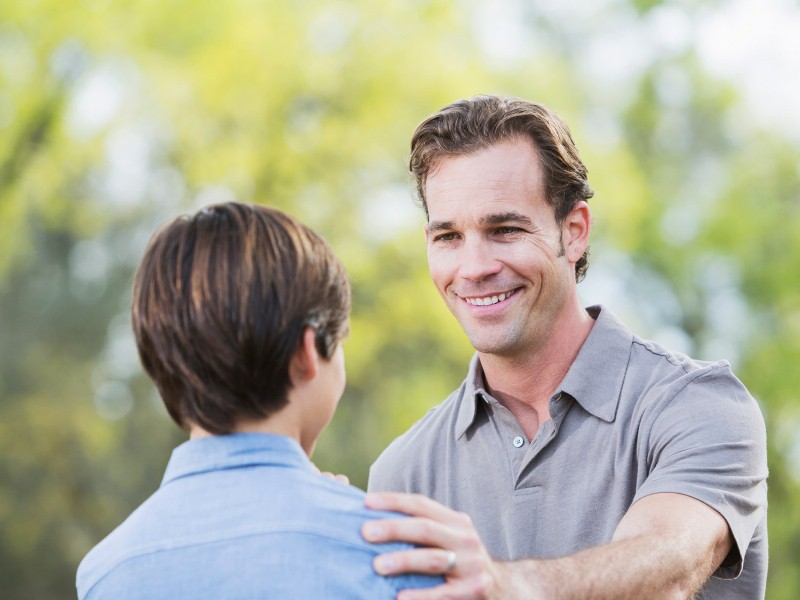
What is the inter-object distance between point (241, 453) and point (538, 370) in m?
1.56

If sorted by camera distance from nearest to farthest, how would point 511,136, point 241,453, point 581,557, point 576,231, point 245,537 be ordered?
point 245,537, point 241,453, point 581,557, point 511,136, point 576,231

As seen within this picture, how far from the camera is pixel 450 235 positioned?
11.2 feet

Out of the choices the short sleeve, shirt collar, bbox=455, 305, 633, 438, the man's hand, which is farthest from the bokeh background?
the man's hand

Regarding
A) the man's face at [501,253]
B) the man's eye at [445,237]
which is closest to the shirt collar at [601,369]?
the man's face at [501,253]

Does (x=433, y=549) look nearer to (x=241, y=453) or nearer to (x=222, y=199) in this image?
(x=241, y=453)

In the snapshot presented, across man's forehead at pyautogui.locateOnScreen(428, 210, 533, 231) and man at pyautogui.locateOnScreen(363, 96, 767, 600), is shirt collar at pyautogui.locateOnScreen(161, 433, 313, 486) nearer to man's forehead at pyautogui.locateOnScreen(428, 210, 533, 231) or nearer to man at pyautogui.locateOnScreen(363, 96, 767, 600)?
man at pyautogui.locateOnScreen(363, 96, 767, 600)

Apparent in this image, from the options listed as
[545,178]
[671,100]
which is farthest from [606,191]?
[545,178]

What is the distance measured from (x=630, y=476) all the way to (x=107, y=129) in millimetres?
13538

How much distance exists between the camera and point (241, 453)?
6.38 ft

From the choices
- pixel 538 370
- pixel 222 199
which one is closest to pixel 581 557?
pixel 538 370

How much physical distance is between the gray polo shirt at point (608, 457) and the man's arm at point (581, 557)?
8 centimetres

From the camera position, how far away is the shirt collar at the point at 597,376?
3096 millimetres

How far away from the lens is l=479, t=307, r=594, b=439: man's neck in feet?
10.9

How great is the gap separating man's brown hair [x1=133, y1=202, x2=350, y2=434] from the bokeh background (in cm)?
1252
